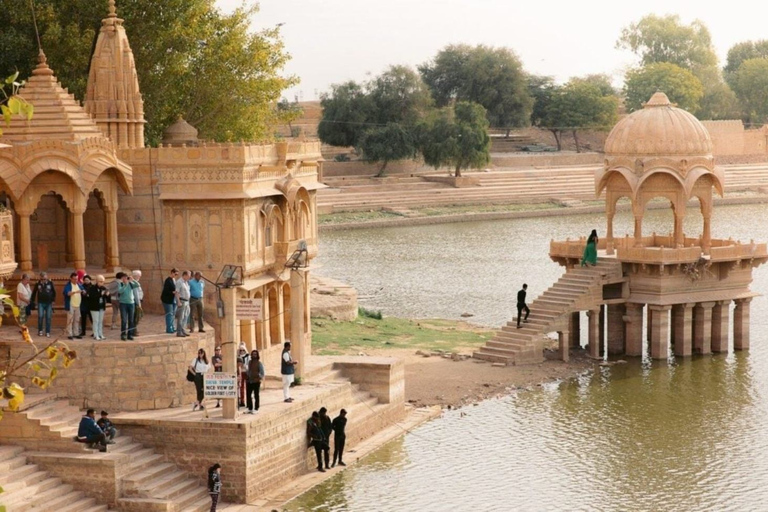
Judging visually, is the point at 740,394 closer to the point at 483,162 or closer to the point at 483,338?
the point at 483,338

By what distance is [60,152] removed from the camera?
21797mm

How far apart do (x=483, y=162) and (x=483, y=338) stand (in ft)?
140

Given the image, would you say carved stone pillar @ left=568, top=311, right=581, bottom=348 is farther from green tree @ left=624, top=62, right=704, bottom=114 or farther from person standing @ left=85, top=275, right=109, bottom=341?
green tree @ left=624, top=62, right=704, bottom=114

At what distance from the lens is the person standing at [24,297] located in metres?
21.4

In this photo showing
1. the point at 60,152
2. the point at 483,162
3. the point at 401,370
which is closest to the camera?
the point at 60,152

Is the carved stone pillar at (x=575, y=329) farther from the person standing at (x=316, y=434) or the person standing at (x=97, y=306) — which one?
the person standing at (x=97, y=306)

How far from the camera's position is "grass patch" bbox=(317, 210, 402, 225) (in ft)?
216

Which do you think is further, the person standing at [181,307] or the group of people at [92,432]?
the person standing at [181,307]

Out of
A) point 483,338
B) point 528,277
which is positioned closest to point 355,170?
point 528,277

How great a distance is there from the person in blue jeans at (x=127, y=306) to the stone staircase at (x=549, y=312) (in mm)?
10162

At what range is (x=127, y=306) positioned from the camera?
824 inches

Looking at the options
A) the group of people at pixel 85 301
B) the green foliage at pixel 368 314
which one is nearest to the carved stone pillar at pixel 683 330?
the green foliage at pixel 368 314

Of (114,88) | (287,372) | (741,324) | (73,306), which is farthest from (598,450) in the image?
(114,88)

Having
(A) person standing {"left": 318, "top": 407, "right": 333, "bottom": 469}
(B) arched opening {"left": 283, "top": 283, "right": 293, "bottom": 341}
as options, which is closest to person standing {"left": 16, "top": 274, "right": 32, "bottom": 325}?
(A) person standing {"left": 318, "top": 407, "right": 333, "bottom": 469}
